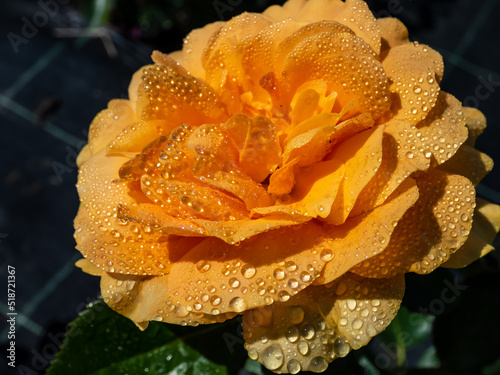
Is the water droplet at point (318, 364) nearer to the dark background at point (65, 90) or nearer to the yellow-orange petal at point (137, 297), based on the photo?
the yellow-orange petal at point (137, 297)

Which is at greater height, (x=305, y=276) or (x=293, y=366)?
(x=305, y=276)

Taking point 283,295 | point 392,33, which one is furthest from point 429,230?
point 392,33

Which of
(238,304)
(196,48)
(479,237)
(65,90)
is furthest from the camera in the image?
(65,90)

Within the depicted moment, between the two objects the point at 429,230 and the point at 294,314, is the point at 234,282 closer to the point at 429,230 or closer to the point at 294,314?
the point at 294,314

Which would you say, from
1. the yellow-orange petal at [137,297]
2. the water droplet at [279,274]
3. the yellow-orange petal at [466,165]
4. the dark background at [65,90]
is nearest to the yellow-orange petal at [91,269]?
the yellow-orange petal at [137,297]

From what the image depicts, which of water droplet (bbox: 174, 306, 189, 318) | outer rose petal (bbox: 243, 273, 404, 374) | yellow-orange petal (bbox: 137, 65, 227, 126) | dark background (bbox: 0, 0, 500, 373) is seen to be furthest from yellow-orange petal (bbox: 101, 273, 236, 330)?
dark background (bbox: 0, 0, 500, 373)

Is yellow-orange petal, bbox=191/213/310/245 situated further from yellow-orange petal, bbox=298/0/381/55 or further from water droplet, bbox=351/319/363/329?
yellow-orange petal, bbox=298/0/381/55
